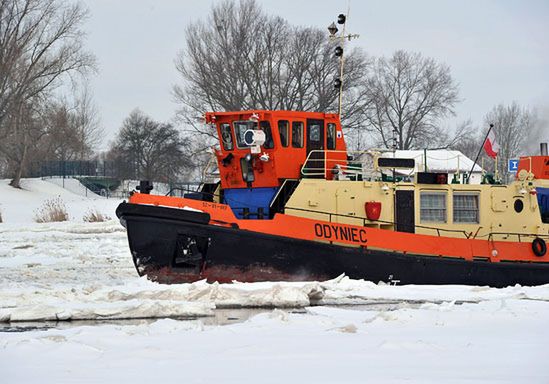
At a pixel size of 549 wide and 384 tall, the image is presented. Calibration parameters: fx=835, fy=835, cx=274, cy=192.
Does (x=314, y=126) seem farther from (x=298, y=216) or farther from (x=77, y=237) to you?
(x=77, y=237)

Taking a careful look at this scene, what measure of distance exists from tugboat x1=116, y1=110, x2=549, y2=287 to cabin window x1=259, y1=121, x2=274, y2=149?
0.07 ft

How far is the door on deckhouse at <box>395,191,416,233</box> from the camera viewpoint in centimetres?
1608

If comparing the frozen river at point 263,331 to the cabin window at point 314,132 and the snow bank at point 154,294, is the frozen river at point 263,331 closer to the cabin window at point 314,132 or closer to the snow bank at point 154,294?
the snow bank at point 154,294

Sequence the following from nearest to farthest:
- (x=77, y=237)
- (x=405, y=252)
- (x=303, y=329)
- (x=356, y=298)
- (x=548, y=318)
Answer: (x=303, y=329)
(x=548, y=318)
(x=356, y=298)
(x=405, y=252)
(x=77, y=237)

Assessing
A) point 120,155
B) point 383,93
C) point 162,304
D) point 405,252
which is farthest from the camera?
point 120,155

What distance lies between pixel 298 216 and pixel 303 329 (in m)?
5.61

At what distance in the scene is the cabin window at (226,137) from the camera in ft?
53.4

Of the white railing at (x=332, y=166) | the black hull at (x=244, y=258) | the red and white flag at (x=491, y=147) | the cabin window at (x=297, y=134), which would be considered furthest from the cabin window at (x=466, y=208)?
the cabin window at (x=297, y=134)

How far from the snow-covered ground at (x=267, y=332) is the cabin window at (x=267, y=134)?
2947 millimetres

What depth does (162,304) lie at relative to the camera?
12070mm

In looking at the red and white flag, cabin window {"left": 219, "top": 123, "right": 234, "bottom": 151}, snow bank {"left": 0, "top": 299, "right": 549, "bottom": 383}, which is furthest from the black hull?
snow bank {"left": 0, "top": 299, "right": 549, "bottom": 383}

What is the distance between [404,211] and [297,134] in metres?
2.54

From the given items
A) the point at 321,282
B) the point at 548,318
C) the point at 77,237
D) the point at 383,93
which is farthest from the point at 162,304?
the point at 383,93

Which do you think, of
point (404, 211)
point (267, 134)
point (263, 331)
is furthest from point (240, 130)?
point (263, 331)
